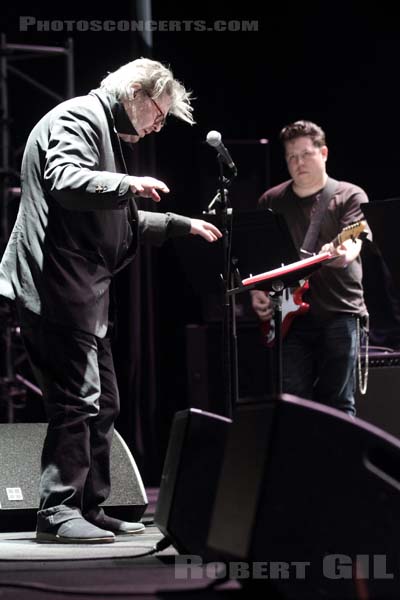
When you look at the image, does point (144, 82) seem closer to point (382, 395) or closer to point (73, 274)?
point (73, 274)

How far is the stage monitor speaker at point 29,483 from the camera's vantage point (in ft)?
11.7

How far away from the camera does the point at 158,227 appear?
11.7ft

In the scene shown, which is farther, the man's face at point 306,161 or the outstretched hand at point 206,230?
the man's face at point 306,161

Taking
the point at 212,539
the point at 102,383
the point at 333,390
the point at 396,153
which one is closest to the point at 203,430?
the point at 212,539

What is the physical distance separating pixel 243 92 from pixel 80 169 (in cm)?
351

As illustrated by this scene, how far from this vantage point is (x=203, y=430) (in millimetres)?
2346

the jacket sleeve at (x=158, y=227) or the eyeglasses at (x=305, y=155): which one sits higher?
the eyeglasses at (x=305, y=155)

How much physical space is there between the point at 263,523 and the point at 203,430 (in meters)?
0.65

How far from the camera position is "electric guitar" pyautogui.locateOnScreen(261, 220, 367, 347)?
439cm

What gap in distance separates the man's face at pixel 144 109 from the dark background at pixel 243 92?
251cm

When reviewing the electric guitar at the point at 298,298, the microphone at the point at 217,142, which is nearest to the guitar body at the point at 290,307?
the electric guitar at the point at 298,298

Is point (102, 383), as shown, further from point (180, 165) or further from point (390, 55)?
point (390, 55)

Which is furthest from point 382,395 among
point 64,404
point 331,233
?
point 64,404

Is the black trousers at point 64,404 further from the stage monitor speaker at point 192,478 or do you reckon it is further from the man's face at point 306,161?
the man's face at point 306,161
